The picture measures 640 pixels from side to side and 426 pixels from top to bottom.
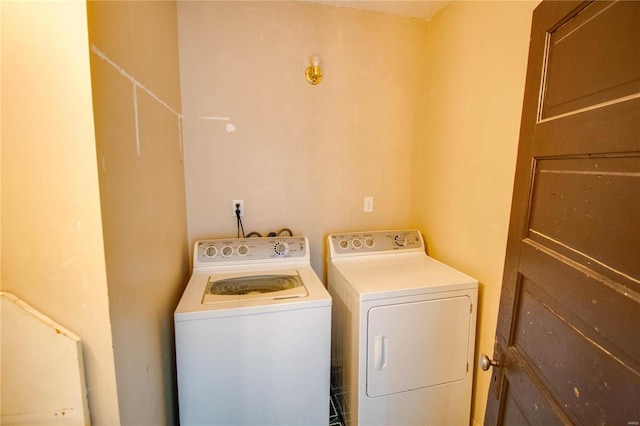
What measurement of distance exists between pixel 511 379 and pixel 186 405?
1266 mm

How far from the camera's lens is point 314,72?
70.7 inches

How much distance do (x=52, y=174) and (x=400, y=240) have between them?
1.76m

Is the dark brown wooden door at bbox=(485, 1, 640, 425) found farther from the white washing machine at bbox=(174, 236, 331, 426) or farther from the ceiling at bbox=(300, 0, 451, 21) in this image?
the ceiling at bbox=(300, 0, 451, 21)

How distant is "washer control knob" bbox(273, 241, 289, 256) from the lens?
5.79ft

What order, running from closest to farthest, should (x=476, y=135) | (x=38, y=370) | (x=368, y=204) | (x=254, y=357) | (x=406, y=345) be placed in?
(x=38, y=370), (x=254, y=357), (x=406, y=345), (x=476, y=135), (x=368, y=204)

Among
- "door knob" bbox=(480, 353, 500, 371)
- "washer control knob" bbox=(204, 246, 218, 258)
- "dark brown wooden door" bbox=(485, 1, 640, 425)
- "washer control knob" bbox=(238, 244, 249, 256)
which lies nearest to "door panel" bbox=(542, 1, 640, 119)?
"dark brown wooden door" bbox=(485, 1, 640, 425)

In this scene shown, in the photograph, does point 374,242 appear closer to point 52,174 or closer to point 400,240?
point 400,240

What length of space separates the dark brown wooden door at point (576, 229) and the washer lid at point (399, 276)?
20.6 inches

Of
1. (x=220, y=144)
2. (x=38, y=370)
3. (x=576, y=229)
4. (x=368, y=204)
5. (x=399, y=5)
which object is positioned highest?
(x=399, y=5)

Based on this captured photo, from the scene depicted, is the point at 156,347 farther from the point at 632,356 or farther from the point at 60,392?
the point at 632,356

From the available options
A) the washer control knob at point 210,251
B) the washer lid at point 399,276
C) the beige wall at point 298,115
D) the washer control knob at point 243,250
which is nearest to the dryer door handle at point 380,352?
the washer lid at point 399,276

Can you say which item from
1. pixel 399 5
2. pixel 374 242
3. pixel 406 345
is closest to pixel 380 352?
pixel 406 345

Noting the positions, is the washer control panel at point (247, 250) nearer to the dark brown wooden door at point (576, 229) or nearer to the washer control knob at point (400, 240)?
the washer control knob at point (400, 240)

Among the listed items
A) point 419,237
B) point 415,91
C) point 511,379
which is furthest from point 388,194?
point 511,379
